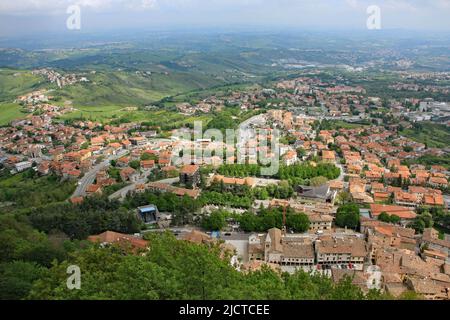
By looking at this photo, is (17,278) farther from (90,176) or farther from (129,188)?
(90,176)

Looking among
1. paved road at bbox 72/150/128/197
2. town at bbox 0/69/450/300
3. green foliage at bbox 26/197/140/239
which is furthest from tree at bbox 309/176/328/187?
paved road at bbox 72/150/128/197

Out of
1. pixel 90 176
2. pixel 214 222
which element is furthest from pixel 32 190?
pixel 214 222

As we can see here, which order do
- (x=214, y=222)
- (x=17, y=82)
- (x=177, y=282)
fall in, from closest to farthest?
(x=177, y=282)
(x=214, y=222)
(x=17, y=82)

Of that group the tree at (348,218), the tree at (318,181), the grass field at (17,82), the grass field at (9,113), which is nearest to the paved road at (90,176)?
the tree at (318,181)

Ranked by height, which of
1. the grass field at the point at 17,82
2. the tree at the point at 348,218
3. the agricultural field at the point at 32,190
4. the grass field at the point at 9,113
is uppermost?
the grass field at the point at 17,82

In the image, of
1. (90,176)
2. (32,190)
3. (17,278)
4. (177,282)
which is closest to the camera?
(177,282)

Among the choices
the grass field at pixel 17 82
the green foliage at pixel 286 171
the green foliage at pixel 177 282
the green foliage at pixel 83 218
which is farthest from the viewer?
the grass field at pixel 17 82

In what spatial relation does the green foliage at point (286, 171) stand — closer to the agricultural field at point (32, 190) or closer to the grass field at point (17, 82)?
the agricultural field at point (32, 190)
